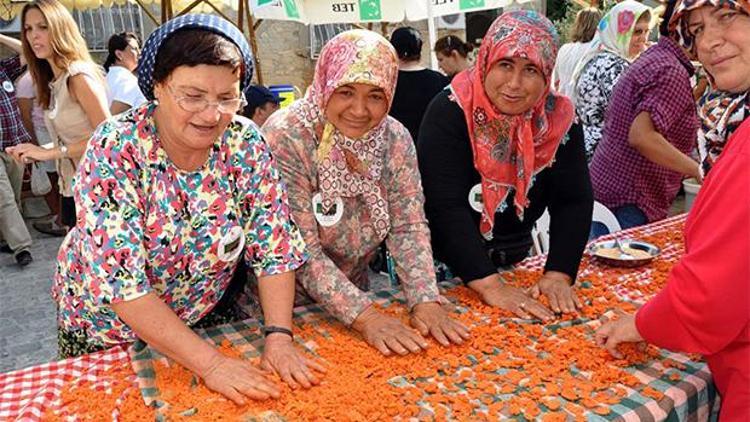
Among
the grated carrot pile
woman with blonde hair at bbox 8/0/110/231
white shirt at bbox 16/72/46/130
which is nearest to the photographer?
the grated carrot pile

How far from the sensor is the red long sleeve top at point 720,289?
1.24 metres

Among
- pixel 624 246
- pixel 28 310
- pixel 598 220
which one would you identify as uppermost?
pixel 624 246

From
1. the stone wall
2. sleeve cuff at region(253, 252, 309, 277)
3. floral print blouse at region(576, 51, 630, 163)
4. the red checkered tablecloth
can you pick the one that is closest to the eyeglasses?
sleeve cuff at region(253, 252, 309, 277)

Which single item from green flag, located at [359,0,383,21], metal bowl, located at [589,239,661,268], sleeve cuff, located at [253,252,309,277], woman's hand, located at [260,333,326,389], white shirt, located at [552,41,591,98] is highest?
green flag, located at [359,0,383,21]

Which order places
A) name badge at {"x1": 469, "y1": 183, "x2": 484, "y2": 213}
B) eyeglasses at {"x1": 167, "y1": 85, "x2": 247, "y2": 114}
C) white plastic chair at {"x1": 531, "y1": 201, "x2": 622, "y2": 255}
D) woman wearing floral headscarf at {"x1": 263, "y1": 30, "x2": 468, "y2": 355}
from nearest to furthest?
eyeglasses at {"x1": 167, "y1": 85, "x2": 247, "y2": 114} → woman wearing floral headscarf at {"x1": 263, "y1": 30, "x2": 468, "y2": 355} → name badge at {"x1": 469, "y1": 183, "x2": 484, "y2": 213} → white plastic chair at {"x1": 531, "y1": 201, "x2": 622, "y2": 255}

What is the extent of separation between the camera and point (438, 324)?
181 centimetres

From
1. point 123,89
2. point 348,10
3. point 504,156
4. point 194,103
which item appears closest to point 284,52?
point 348,10

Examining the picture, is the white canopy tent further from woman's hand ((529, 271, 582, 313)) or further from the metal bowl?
woman's hand ((529, 271, 582, 313))

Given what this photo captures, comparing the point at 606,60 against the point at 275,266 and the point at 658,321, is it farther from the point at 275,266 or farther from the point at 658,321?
the point at 275,266

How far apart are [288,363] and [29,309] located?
12.5 ft

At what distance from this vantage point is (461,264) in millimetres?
2111

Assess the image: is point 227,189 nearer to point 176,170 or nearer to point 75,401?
point 176,170

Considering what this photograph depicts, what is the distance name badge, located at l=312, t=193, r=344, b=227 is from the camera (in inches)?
77.9

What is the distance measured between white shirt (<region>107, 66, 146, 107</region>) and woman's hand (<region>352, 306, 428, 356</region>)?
377 centimetres
